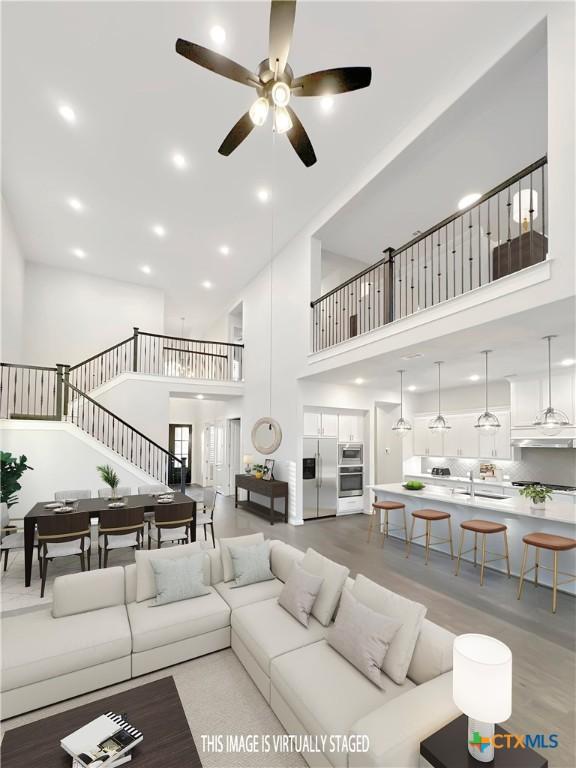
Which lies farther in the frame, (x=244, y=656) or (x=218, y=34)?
(x=218, y=34)

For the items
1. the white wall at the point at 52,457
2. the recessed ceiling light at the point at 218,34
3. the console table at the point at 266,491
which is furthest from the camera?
the console table at the point at 266,491

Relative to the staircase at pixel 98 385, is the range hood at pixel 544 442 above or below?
below

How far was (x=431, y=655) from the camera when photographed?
6.86 feet

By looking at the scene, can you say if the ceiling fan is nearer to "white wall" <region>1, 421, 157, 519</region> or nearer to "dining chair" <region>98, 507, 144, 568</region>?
"dining chair" <region>98, 507, 144, 568</region>

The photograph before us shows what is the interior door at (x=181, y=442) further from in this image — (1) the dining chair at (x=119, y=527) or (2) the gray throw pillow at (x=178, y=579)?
(2) the gray throw pillow at (x=178, y=579)

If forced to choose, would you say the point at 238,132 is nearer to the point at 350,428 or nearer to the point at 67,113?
the point at 67,113

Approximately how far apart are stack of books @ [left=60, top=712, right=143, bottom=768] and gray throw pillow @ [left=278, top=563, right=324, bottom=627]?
1.25m

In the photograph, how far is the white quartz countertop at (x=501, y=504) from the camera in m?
4.31

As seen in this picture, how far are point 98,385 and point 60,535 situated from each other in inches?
214

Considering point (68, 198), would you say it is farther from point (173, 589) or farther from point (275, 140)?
point (173, 589)

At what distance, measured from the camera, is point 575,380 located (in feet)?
20.1

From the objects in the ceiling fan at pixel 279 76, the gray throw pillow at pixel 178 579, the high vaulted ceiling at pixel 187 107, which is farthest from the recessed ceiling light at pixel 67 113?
the gray throw pillow at pixel 178 579

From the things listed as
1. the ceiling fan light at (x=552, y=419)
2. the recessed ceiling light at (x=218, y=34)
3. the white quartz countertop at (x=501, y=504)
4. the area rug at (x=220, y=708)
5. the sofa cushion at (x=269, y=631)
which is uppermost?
the recessed ceiling light at (x=218, y=34)

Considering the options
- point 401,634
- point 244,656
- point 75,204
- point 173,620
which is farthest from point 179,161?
point 401,634
